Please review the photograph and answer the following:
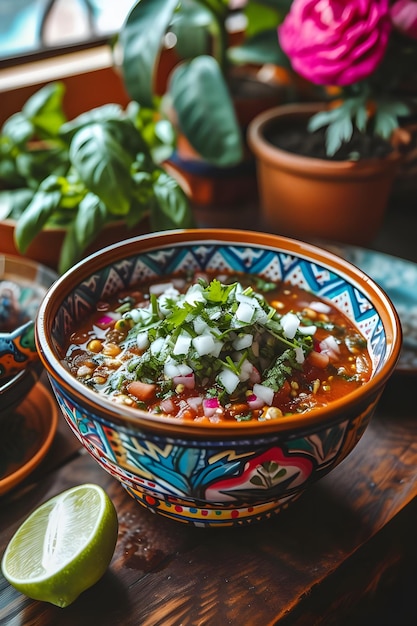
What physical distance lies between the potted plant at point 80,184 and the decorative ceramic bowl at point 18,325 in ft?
0.20

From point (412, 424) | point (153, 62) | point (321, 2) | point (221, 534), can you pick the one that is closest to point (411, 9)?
point (321, 2)

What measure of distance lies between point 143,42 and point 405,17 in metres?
0.67

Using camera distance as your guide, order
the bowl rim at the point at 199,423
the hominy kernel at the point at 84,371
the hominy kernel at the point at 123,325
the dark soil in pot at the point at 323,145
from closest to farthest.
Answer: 1. the bowl rim at the point at 199,423
2. the hominy kernel at the point at 84,371
3. the hominy kernel at the point at 123,325
4. the dark soil in pot at the point at 323,145

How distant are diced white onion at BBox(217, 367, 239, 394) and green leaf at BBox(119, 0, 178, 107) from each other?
0.94 meters

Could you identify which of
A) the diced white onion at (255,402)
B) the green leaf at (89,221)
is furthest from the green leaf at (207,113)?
the diced white onion at (255,402)

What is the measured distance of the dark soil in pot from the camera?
186 cm

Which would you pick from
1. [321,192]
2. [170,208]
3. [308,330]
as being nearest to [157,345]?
[308,330]

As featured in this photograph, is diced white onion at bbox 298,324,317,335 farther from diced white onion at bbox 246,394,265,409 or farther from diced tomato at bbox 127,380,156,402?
diced tomato at bbox 127,380,156,402

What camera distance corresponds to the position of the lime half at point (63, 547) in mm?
956

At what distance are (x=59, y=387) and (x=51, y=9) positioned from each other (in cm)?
177

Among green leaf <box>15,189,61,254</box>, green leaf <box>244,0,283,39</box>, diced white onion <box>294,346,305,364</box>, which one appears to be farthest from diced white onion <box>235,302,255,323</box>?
green leaf <box>244,0,283,39</box>

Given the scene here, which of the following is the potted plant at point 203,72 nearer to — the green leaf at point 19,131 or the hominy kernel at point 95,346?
the green leaf at point 19,131

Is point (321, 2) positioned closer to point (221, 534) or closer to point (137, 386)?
point (137, 386)

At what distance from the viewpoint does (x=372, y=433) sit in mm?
1359
